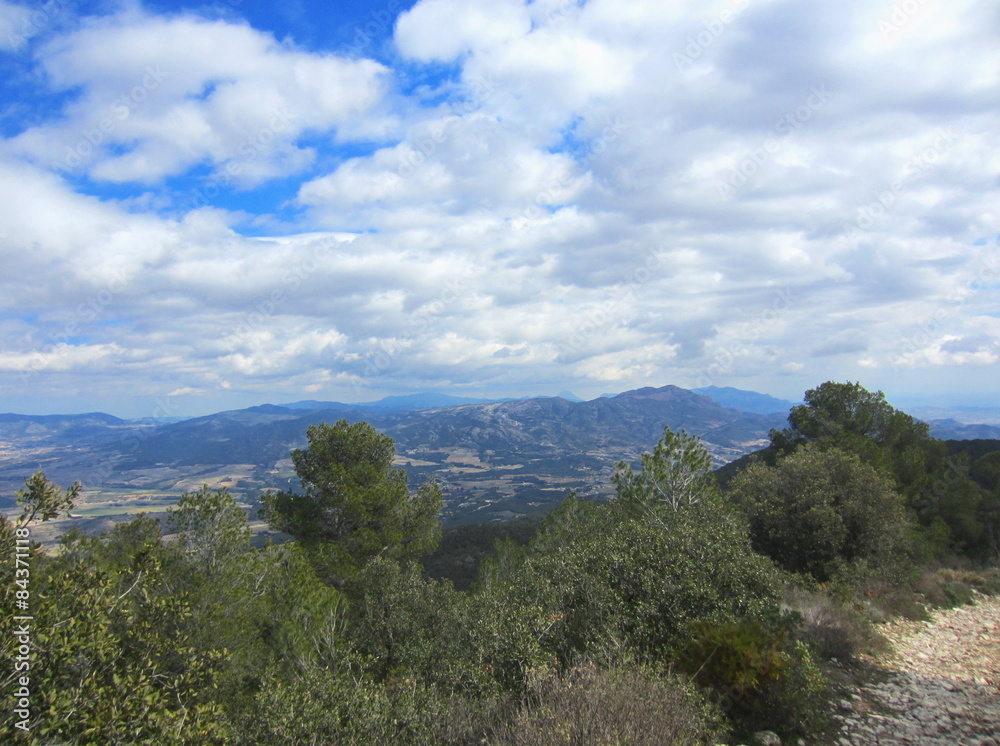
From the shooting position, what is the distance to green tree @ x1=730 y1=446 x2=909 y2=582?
797 inches

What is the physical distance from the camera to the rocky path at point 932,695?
895cm

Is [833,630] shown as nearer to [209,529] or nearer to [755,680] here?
[755,680]

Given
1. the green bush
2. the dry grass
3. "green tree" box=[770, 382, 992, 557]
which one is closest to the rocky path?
the green bush

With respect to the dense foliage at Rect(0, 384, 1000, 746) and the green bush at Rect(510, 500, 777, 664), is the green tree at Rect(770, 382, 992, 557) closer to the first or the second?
the dense foliage at Rect(0, 384, 1000, 746)

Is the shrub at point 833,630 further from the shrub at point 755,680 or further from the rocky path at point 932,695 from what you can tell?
the shrub at point 755,680

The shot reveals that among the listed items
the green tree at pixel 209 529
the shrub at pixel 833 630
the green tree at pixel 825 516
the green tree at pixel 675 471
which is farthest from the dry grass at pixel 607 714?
the green tree at pixel 825 516

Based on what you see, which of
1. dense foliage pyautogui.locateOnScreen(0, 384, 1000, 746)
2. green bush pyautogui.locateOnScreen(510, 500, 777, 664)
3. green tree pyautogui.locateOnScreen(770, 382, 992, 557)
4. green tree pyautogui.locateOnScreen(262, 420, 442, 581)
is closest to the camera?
dense foliage pyautogui.locateOnScreen(0, 384, 1000, 746)

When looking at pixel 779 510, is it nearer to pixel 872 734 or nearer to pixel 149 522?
pixel 872 734

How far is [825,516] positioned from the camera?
795 inches

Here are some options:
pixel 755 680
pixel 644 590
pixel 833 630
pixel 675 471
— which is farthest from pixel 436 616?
pixel 675 471

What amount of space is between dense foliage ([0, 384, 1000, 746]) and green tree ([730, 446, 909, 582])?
0.31 feet

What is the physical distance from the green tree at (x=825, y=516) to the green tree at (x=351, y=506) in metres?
15.5

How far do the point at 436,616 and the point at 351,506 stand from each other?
9.57 m

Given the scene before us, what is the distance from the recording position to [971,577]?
22.5 m
